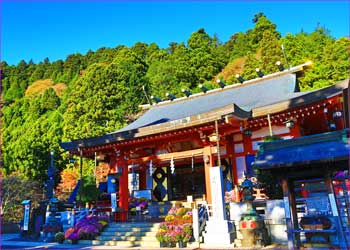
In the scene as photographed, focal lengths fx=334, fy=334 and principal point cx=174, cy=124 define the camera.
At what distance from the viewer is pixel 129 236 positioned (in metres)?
11.1

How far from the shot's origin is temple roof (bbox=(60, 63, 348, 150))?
11078mm

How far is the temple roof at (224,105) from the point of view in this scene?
11.1 metres

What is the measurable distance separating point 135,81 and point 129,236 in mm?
27007

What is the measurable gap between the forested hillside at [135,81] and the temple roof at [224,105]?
38.6 ft

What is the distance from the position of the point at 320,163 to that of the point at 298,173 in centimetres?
60

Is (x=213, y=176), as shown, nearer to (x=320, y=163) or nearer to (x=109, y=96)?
(x=320, y=163)

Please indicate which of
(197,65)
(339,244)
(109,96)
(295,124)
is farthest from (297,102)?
(197,65)

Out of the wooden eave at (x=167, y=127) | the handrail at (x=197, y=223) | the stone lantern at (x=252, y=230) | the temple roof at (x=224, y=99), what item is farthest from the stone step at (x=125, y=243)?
the temple roof at (x=224, y=99)

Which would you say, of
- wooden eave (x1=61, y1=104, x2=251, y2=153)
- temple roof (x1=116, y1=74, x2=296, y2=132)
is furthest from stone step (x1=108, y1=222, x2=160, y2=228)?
temple roof (x1=116, y1=74, x2=296, y2=132)

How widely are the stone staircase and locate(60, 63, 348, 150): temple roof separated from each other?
3.38m

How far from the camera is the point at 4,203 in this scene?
23.8 metres

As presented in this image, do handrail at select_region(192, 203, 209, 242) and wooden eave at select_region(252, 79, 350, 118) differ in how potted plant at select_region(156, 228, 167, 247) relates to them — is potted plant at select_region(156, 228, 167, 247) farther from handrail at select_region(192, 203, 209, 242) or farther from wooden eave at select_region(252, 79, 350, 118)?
wooden eave at select_region(252, 79, 350, 118)

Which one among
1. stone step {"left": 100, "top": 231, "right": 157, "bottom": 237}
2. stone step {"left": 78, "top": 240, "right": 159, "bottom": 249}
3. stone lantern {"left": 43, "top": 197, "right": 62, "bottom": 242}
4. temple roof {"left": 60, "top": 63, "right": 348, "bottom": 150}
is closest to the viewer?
stone step {"left": 78, "top": 240, "right": 159, "bottom": 249}

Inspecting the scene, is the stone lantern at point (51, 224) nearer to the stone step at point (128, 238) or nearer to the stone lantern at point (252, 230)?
the stone step at point (128, 238)
